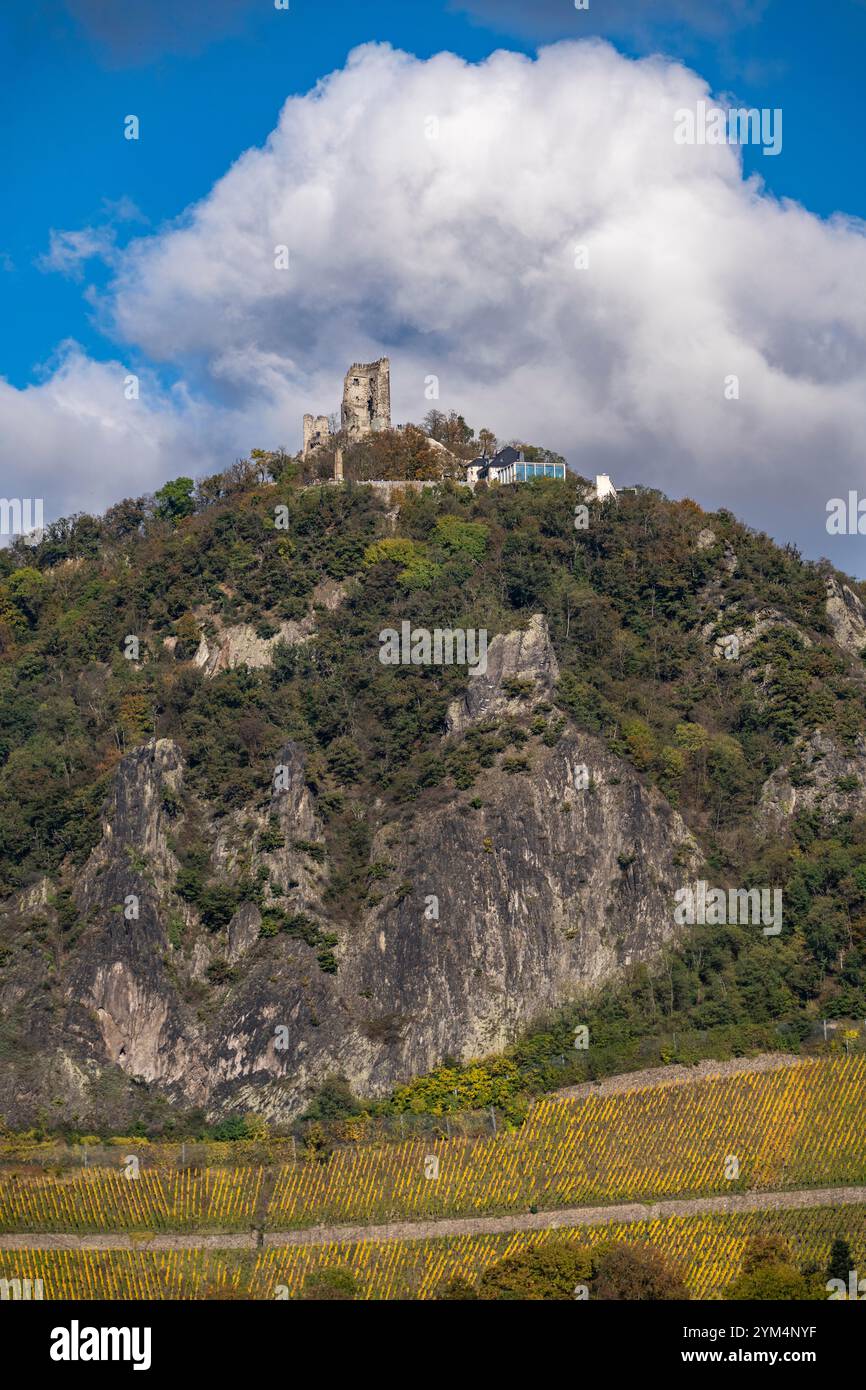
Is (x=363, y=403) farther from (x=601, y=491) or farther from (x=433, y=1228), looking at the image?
(x=433, y=1228)

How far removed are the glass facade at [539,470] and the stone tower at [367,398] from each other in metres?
10.7

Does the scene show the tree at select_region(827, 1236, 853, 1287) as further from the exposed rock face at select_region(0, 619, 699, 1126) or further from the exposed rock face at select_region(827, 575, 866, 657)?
the exposed rock face at select_region(827, 575, 866, 657)

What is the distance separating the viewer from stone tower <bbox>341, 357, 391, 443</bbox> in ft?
377

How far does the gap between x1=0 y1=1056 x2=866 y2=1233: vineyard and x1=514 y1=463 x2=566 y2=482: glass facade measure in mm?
40213

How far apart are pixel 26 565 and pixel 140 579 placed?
12.2 meters

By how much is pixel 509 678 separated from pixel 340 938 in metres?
13.2

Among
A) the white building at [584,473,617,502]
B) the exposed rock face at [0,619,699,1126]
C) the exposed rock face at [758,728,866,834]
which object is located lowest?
the exposed rock face at [0,619,699,1126]

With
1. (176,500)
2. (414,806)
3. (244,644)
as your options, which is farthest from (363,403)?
(414,806)

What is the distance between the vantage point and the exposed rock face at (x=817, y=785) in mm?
86562

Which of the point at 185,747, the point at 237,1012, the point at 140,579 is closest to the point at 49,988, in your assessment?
the point at 237,1012

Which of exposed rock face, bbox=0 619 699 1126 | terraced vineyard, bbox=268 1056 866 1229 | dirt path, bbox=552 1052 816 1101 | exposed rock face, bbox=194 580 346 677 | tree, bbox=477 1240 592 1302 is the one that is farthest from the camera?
exposed rock face, bbox=194 580 346 677

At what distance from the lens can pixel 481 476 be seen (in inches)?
4218

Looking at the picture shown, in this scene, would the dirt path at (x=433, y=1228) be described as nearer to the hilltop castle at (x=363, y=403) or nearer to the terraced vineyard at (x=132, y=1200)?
the terraced vineyard at (x=132, y=1200)

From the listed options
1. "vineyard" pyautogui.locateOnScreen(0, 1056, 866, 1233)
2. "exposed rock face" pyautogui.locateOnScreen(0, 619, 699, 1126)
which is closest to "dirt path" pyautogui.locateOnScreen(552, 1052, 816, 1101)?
"vineyard" pyautogui.locateOnScreen(0, 1056, 866, 1233)
